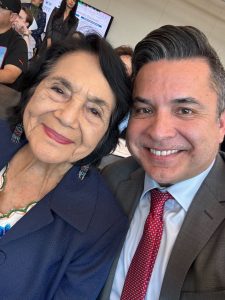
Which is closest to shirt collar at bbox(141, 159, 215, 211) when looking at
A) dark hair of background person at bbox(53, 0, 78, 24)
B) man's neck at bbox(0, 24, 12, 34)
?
man's neck at bbox(0, 24, 12, 34)

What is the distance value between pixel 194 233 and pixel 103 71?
0.68 metres

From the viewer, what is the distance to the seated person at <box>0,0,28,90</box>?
2.40 metres

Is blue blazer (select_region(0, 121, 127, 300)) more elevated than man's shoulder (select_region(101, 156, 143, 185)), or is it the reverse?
man's shoulder (select_region(101, 156, 143, 185))

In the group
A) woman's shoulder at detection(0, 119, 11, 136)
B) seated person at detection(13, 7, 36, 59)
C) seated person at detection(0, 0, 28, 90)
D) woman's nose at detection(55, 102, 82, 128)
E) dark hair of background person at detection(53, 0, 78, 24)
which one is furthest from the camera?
dark hair of background person at detection(53, 0, 78, 24)

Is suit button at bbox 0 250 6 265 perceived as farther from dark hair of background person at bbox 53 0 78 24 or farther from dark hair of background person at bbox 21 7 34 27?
dark hair of background person at bbox 21 7 34 27

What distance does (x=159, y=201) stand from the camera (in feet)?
4.24

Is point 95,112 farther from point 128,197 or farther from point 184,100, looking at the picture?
point 128,197

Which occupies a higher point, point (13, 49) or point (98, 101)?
point (98, 101)

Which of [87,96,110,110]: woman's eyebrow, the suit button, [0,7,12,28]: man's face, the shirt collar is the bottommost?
the suit button

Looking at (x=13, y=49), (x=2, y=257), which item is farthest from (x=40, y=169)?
(x=13, y=49)

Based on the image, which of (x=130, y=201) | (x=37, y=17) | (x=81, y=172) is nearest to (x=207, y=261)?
(x=130, y=201)

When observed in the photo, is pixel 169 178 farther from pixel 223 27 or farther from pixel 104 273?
pixel 223 27

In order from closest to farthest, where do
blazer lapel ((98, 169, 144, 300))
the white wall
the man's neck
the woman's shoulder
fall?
1. blazer lapel ((98, 169, 144, 300))
2. the woman's shoulder
3. the man's neck
4. the white wall

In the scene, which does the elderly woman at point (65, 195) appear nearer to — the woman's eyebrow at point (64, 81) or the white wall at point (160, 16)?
the woman's eyebrow at point (64, 81)
